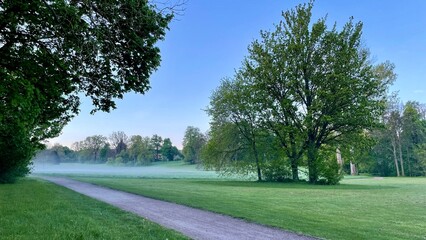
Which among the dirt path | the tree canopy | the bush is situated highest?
the tree canopy

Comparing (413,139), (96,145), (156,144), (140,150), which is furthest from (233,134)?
(96,145)

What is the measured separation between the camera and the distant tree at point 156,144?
528 ft

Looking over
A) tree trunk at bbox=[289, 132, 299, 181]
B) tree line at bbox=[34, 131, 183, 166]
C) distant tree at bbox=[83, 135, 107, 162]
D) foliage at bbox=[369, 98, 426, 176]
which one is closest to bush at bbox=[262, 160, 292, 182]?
tree trunk at bbox=[289, 132, 299, 181]

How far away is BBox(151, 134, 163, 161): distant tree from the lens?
160800 millimetres

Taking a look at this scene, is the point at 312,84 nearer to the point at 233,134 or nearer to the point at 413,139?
the point at 233,134

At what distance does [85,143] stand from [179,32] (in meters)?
175

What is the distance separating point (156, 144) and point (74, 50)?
15459 centimetres

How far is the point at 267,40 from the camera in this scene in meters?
39.5

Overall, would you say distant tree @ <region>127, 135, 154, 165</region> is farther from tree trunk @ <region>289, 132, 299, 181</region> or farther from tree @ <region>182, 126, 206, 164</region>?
tree trunk @ <region>289, 132, 299, 181</region>

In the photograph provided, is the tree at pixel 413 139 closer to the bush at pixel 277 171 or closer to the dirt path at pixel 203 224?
the bush at pixel 277 171

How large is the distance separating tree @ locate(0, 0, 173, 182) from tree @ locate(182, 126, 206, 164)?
109519mm

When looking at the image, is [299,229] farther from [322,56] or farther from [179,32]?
Answer: [322,56]

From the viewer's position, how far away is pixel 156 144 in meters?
162

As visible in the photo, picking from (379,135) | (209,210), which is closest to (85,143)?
(379,135)
